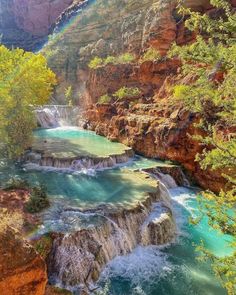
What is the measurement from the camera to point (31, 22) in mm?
69688

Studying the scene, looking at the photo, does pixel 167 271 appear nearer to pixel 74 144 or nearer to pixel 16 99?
pixel 16 99

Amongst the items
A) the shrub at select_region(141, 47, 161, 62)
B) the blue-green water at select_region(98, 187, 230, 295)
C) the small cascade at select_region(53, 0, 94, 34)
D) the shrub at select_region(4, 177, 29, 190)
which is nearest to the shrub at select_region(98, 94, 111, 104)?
the shrub at select_region(141, 47, 161, 62)

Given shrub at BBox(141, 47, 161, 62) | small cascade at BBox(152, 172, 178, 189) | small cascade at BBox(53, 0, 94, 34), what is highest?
small cascade at BBox(53, 0, 94, 34)

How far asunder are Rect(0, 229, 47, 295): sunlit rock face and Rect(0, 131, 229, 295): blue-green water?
162 inches

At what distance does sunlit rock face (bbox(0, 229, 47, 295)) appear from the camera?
654cm

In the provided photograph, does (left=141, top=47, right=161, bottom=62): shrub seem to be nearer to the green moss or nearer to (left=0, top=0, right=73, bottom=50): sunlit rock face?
A: the green moss

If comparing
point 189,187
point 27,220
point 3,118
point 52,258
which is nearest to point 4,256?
point 52,258

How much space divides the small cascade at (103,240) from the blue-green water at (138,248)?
40cm

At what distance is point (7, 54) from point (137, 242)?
13.1 meters

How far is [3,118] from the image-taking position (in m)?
16.7

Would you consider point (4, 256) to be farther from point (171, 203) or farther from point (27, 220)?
point (171, 203)

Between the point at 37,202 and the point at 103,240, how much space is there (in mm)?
3105

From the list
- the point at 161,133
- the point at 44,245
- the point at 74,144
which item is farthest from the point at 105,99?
the point at 44,245

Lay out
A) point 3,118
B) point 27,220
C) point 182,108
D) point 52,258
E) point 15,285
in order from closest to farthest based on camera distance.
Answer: point 15,285
point 52,258
point 27,220
point 3,118
point 182,108
